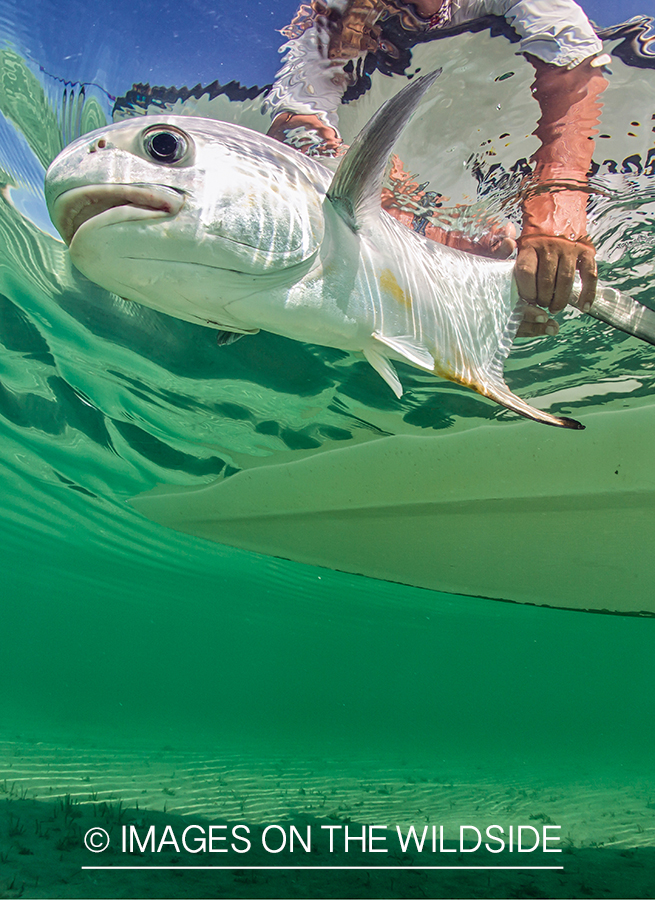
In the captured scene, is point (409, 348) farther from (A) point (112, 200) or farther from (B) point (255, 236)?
(A) point (112, 200)

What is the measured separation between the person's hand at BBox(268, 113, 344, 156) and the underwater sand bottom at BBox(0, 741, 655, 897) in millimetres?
7201

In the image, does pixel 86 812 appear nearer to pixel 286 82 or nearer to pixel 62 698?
pixel 286 82

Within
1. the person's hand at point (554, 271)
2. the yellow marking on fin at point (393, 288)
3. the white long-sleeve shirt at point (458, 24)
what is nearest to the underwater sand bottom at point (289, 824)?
the yellow marking on fin at point (393, 288)

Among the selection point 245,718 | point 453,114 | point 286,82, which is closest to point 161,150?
point 286,82

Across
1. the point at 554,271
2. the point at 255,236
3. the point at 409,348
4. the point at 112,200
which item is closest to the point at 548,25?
the point at 554,271

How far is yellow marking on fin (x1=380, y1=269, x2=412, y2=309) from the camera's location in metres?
2.73

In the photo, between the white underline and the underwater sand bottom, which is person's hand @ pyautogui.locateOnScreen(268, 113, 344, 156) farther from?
the white underline

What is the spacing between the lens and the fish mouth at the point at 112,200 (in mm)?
1912

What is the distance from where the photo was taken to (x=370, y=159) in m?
2.23

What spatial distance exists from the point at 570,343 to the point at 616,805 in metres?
15.5

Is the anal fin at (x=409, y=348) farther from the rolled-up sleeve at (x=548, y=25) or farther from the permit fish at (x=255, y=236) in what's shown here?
the rolled-up sleeve at (x=548, y=25)

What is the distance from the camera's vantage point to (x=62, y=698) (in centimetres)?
8175

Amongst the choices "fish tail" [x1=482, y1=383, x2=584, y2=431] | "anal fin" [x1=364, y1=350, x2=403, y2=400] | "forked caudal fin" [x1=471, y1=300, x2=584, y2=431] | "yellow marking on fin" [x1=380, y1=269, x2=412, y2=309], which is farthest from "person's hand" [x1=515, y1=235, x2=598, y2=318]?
"anal fin" [x1=364, y1=350, x2=403, y2=400]

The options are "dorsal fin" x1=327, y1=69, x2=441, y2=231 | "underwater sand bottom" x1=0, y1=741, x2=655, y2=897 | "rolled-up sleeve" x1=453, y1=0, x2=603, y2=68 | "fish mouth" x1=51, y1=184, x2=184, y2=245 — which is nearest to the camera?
"fish mouth" x1=51, y1=184, x2=184, y2=245
